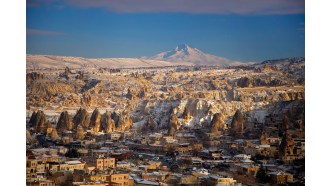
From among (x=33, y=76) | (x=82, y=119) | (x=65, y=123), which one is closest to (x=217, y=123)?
(x=82, y=119)

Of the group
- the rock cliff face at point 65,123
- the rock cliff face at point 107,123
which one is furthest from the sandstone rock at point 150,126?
the rock cliff face at point 65,123

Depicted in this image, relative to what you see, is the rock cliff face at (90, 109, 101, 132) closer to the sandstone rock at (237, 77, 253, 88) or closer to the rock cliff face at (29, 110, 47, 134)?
the rock cliff face at (29, 110, 47, 134)

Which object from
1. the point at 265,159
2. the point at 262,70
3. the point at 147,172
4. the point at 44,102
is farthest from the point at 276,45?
the point at 44,102

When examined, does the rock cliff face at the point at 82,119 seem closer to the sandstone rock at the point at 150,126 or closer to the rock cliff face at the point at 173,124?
the sandstone rock at the point at 150,126

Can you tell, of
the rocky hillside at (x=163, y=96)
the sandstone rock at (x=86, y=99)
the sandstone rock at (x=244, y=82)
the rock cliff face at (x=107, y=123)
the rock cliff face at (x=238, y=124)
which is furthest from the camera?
the sandstone rock at (x=86, y=99)

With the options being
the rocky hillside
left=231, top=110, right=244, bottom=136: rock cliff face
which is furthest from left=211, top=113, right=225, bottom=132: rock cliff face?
left=231, top=110, right=244, bottom=136: rock cliff face

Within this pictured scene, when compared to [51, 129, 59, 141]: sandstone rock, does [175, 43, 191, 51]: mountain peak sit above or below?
above
